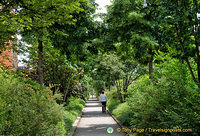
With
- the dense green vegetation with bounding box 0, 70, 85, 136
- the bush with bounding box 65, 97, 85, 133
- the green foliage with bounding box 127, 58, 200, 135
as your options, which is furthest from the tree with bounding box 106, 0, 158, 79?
the dense green vegetation with bounding box 0, 70, 85, 136

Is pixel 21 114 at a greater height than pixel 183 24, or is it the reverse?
pixel 183 24

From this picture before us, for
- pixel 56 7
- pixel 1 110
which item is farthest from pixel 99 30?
pixel 1 110

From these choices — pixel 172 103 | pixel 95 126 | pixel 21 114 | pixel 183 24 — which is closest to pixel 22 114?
pixel 21 114

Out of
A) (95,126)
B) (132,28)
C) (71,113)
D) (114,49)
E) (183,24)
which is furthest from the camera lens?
(71,113)

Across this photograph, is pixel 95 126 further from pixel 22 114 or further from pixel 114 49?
pixel 22 114

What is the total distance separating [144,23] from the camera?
9398 mm

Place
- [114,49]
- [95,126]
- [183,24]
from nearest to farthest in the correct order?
[183,24] → [95,126] → [114,49]

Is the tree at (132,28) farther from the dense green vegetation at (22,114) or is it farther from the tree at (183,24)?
the dense green vegetation at (22,114)

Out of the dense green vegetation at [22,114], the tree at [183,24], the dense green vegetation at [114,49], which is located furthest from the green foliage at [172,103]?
the dense green vegetation at [22,114]

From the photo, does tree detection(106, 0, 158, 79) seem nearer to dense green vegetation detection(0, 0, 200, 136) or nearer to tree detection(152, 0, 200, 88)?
dense green vegetation detection(0, 0, 200, 136)

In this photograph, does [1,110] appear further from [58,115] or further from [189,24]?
[189,24]

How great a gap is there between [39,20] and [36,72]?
634 cm

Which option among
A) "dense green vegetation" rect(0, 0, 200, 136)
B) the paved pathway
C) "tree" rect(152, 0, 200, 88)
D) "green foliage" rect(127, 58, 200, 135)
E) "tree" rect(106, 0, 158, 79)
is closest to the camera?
"green foliage" rect(127, 58, 200, 135)

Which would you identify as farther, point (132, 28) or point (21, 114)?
point (132, 28)
